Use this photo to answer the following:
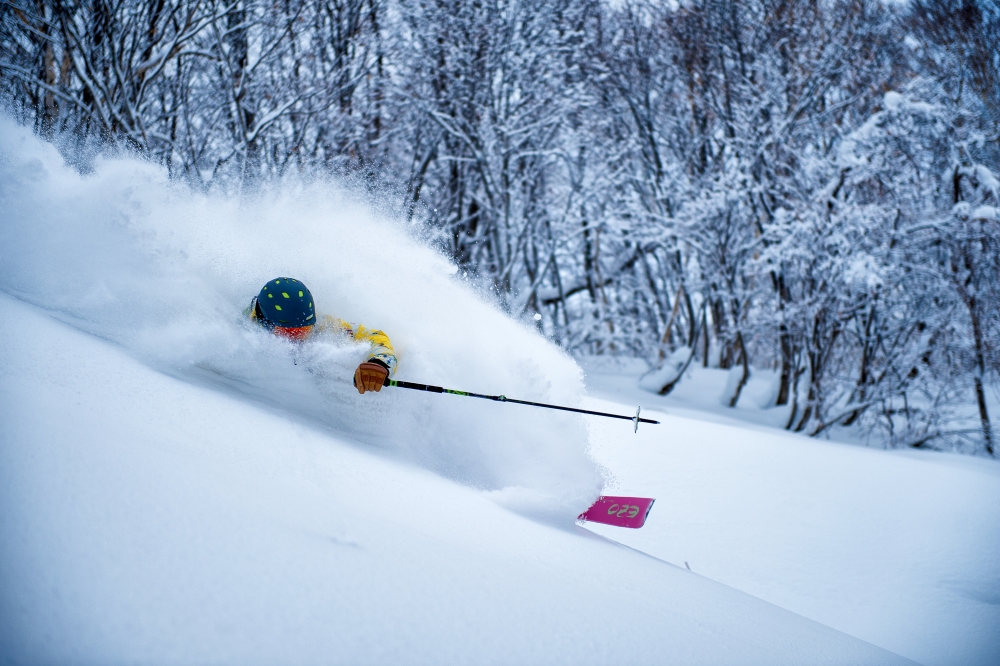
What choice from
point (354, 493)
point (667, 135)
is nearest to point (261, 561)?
point (354, 493)

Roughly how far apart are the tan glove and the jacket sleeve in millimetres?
107

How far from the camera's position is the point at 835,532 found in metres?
3.46

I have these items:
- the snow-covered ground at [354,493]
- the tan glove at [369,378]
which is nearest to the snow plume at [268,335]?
the snow-covered ground at [354,493]

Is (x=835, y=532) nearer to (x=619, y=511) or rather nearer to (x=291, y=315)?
(x=619, y=511)

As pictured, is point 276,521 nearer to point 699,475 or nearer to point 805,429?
point 699,475

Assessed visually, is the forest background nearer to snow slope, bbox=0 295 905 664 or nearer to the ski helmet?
the ski helmet

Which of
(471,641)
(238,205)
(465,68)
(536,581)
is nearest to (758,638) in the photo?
(536,581)

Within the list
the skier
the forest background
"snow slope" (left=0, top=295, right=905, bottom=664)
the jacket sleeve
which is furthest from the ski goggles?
the forest background

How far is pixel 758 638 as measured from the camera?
1.69 m

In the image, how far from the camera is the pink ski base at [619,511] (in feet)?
8.69

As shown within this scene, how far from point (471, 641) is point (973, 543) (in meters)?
3.69

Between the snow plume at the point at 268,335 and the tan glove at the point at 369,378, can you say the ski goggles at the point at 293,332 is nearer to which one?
the snow plume at the point at 268,335

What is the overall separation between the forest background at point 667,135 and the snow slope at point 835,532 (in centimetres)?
317

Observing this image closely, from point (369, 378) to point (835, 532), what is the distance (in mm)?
2980
